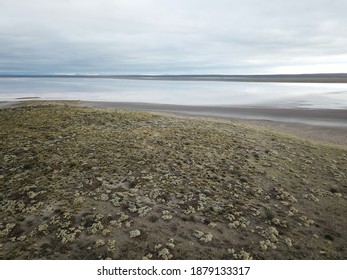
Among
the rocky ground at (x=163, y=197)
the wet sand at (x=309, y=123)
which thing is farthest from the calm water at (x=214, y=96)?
the rocky ground at (x=163, y=197)

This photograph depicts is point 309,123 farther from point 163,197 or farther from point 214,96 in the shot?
point 214,96

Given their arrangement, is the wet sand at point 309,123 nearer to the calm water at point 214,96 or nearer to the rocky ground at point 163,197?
the rocky ground at point 163,197

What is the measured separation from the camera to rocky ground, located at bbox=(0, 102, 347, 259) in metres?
7.05

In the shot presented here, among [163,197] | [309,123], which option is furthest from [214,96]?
[163,197]

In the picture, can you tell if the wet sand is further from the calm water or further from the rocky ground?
the calm water

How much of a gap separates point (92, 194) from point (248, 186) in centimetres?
589

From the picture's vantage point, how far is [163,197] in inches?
367

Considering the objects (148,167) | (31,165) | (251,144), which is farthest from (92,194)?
(251,144)

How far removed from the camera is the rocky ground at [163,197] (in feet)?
23.1

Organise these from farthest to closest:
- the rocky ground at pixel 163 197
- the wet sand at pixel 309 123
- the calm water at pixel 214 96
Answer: the calm water at pixel 214 96
the wet sand at pixel 309 123
the rocky ground at pixel 163 197

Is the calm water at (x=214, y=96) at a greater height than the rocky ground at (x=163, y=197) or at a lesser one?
greater

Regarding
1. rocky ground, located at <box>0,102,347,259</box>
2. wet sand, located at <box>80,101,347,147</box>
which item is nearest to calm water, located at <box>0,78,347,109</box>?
wet sand, located at <box>80,101,347,147</box>

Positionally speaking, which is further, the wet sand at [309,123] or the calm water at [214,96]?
the calm water at [214,96]

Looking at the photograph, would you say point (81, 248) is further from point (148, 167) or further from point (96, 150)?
point (96, 150)
